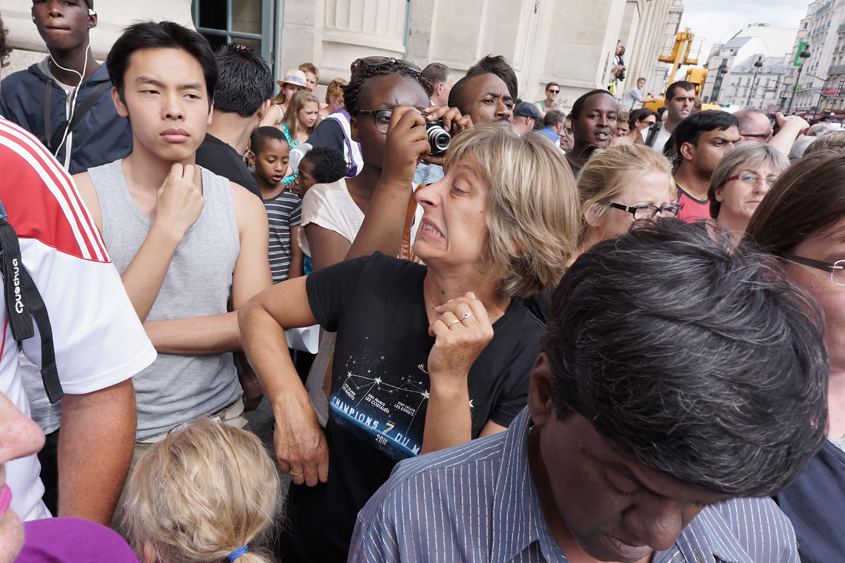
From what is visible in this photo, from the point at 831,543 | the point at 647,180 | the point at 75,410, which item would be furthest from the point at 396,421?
the point at 647,180

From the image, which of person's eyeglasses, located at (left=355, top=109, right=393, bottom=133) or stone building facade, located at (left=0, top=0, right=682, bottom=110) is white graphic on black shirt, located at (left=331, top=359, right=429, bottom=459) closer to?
person's eyeglasses, located at (left=355, top=109, right=393, bottom=133)

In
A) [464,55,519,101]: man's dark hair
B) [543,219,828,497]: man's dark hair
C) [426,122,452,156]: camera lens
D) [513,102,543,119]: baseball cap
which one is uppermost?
[464,55,519,101]: man's dark hair

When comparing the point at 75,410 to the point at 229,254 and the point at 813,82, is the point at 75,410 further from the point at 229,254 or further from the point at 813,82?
the point at 813,82

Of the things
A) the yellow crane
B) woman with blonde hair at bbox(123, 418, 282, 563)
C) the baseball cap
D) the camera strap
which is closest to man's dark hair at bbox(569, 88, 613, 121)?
the baseball cap

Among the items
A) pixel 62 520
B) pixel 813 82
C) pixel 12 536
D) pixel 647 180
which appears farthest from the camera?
pixel 813 82

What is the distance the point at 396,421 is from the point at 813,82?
121m

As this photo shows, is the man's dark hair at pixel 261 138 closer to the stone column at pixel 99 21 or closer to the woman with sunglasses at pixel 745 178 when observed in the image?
the stone column at pixel 99 21

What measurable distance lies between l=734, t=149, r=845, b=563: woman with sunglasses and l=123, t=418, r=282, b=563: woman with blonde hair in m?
1.31

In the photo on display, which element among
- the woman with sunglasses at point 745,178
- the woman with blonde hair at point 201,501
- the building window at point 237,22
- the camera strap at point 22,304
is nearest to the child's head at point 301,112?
the building window at point 237,22

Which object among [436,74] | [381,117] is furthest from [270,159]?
[436,74]

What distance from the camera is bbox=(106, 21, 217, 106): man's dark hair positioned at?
6.51ft

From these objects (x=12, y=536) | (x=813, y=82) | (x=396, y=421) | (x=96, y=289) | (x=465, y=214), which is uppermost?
(x=813, y=82)

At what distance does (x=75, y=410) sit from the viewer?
48.6 inches

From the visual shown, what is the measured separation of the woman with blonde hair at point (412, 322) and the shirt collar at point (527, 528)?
0.46m
